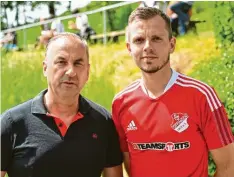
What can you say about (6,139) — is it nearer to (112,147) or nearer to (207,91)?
(112,147)

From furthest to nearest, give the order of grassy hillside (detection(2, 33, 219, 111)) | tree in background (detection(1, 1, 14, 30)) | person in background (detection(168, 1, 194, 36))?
tree in background (detection(1, 1, 14, 30)) → person in background (detection(168, 1, 194, 36)) → grassy hillside (detection(2, 33, 219, 111))

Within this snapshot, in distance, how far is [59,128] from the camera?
3.08m

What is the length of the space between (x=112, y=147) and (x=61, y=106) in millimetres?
448

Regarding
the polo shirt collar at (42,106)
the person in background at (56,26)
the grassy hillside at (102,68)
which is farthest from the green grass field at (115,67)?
the polo shirt collar at (42,106)

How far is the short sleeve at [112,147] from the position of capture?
10.8 ft

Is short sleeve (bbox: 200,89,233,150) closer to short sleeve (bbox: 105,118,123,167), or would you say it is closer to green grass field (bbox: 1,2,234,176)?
short sleeve (bbox: 105,118,123,167)

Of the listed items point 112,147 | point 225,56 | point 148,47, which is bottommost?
point 112,147

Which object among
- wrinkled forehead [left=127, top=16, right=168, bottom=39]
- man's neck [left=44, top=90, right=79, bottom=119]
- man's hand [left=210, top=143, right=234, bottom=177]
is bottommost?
man's hand [left=210, top=143, right=234, bottom=177]

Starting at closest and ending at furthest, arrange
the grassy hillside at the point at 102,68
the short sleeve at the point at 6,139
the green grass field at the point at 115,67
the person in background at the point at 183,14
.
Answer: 1. the short sleeve at the point at 6,139
2. the green grass field at the point at 115,67
3. the grassy hillside at the point at 102,68
4. the person in background at the point at 183,14

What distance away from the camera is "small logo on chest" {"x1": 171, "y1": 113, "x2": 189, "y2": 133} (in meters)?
3.21

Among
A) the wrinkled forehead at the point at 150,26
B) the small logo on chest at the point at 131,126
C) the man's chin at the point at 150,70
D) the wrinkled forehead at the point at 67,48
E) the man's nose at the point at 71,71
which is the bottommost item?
the small logo on chest at the point at 131,126

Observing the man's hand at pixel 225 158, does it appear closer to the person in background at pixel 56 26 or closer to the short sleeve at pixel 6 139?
the short sleeve at pixel 6 139

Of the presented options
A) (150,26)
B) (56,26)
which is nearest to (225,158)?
(150,26)

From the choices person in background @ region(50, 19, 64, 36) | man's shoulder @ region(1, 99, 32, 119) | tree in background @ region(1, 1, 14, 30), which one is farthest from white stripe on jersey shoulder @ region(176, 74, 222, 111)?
tree in background @ region(1, 1, 14, 30)
